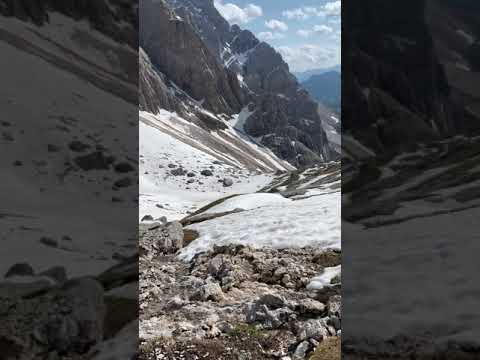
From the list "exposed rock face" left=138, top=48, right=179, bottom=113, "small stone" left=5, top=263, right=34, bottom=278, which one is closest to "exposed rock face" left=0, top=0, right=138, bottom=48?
"small stone" left=5, top=263, right=34, bottom=278

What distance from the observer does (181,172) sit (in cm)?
9050

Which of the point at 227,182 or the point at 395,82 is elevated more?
the point at 227,182

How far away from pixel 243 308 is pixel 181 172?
82720mm

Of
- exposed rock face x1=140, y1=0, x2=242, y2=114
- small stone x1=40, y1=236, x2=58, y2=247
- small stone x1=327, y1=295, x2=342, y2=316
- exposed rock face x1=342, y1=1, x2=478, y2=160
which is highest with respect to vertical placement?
exposed rock face x1=140, y1=0, x2=242, y2=114

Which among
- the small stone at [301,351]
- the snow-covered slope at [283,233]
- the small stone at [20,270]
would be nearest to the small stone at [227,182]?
the snow-covered slope at [283,233]

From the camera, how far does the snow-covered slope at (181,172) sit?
226 feet

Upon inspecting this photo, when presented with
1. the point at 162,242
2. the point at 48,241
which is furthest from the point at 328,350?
the point at 162,242

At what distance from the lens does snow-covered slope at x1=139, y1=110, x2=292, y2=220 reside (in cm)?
6894

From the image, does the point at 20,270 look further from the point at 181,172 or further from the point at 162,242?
the point at 181,172

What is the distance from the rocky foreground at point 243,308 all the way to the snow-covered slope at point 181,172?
43.5 metres

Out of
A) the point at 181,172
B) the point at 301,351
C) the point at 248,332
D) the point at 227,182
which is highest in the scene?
the point at 181,172

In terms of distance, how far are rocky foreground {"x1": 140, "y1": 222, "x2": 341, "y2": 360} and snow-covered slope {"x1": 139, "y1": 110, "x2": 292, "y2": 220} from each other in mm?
43461

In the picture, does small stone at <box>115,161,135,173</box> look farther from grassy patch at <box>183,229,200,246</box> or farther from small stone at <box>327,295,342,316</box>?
grassy patch at <box>183,229,200,246</box>

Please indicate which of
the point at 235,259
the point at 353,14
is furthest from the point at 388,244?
the point at 235,259
